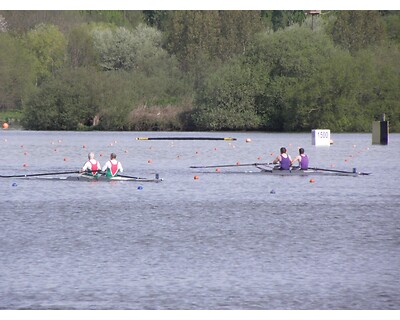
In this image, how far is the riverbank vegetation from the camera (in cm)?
6744

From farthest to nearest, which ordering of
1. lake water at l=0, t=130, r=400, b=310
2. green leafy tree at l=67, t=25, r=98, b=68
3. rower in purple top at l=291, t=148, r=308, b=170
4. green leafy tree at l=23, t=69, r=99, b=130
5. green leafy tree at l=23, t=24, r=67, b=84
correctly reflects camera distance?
green leafy tree at l=23, t=24, r=67, b=84 → green leafy tree at l=67, t=25, r=98, b=68 → green leafy tree at l=23, t=69, r=99, b=130 → rower in purple top at l=291, t=148, r=308, b=170 → lake water at l=0, t=130, r=400, b=310

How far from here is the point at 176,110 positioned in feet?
234

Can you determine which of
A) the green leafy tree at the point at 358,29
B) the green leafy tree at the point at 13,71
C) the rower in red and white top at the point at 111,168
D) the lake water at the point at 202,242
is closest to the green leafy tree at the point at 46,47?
the green leafy tree at the point at 13,71

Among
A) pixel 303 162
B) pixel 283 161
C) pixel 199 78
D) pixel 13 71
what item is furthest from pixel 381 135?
pixel 13 71

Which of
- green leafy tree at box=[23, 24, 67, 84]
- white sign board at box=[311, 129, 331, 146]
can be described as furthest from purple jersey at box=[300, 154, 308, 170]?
green leafy tree at box=[23, 24, 67, 84]

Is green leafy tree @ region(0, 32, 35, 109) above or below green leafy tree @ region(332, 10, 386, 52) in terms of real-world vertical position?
below

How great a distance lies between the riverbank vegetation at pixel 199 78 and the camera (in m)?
67.4

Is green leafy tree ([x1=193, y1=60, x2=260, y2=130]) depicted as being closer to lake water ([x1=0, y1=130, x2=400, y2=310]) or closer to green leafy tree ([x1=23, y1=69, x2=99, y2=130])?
green leafy tree ([x1=23, y1=69, x2=99, y2=130])

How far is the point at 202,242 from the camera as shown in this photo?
60.1 feet

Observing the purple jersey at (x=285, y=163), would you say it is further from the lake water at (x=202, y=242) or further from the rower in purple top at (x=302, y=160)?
the lake water at (x=202, y=242)

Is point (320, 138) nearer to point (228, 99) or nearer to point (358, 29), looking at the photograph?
point (228, 99)

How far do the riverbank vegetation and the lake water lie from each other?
1287 inches

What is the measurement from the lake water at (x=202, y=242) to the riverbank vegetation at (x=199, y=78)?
32.7m

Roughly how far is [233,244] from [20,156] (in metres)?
25.2
